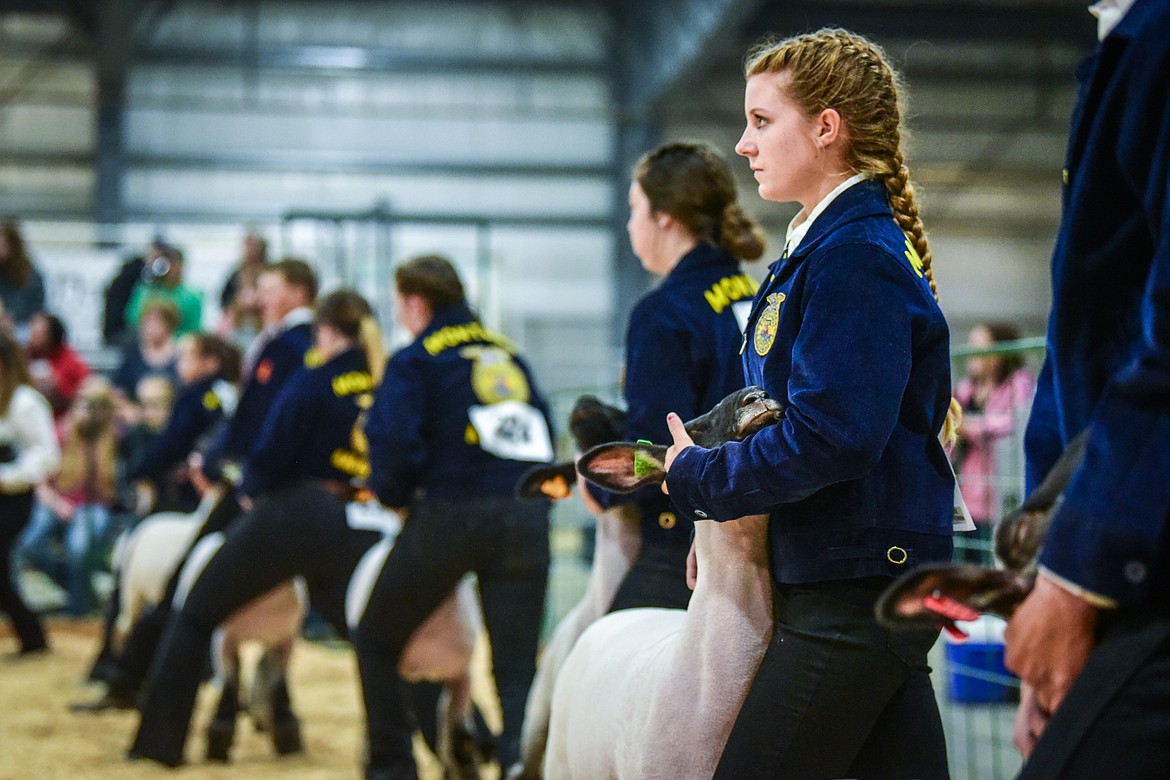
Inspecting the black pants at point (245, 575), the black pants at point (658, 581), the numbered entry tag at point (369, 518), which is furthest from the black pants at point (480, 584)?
A: the black pants at point (658, 581)

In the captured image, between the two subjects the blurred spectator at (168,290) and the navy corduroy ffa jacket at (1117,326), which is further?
the blurred spectator at (168,290)

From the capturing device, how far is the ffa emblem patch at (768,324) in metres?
1.98

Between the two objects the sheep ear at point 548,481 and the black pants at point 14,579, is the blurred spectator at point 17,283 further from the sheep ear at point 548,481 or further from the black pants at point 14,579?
the sheep ear at point 548,481

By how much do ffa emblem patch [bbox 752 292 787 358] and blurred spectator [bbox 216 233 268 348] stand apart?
5442 mm

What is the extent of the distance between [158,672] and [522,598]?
173 centimetres

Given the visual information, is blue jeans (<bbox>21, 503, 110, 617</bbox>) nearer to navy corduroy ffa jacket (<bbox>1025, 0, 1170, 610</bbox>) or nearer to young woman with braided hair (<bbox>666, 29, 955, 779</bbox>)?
young woman with braided hair (<bbox>666, 29, 955, 779</bbox>)

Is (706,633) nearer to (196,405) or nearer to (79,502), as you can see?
(196,405)

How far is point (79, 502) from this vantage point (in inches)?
364

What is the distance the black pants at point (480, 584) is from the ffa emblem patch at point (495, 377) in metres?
0.33

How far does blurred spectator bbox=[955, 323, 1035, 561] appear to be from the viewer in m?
4.10

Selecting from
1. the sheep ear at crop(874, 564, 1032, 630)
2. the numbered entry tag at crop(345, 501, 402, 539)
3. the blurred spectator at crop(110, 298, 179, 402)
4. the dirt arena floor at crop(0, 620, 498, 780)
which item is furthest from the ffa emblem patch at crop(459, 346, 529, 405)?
the blurred spectator at crop(110, 298, 179, 402)

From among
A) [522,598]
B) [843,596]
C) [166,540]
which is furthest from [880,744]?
[166,540]

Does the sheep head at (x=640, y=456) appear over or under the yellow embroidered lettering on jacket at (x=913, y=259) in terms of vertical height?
under

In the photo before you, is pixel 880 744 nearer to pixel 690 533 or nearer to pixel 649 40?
pixel 690 533
